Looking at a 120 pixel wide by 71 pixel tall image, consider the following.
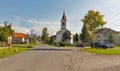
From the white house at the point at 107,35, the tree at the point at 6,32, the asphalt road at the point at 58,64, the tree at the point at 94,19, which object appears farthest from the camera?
the white house at the point at 107,35

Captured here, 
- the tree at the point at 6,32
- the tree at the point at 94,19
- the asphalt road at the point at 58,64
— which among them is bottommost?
the asphalt road at the point at 58,64

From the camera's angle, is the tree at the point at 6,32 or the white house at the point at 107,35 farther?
the white house at the point at 107,35

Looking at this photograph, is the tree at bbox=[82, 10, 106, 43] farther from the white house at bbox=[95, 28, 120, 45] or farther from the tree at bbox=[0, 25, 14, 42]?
the white house at bbox=[95, 28, 120, 45]

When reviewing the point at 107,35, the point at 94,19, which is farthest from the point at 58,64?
the point at 107,35

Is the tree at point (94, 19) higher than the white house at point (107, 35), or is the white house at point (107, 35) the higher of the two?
the tree at point (94, 19)

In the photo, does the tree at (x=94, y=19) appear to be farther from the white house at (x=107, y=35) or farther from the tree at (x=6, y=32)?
the white house at (x=107, y=35)

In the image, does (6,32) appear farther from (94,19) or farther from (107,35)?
(107,35)

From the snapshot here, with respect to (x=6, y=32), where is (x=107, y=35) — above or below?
above

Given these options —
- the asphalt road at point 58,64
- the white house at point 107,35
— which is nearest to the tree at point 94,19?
the asphalt road at point 58,64

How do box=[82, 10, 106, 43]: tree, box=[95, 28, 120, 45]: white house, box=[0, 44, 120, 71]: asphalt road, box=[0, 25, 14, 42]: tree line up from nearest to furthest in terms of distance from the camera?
box=[0, 44, 120, 71]: asphalt road, box=[82, 10, 106, 43]: tree, box=[0, 25, 14, 42]: tree, box=[95, 28, 120, 45]: white house

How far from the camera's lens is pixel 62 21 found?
4631 inches

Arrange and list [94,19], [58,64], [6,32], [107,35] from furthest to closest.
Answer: [107,35] → [6,32] → [94,19] → [58,64]

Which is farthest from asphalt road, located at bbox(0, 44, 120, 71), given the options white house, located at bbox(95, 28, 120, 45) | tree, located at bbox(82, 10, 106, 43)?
white house, located at bbox(95, 28, 120, 45)

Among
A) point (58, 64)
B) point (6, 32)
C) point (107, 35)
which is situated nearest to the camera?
point (58, 64)
